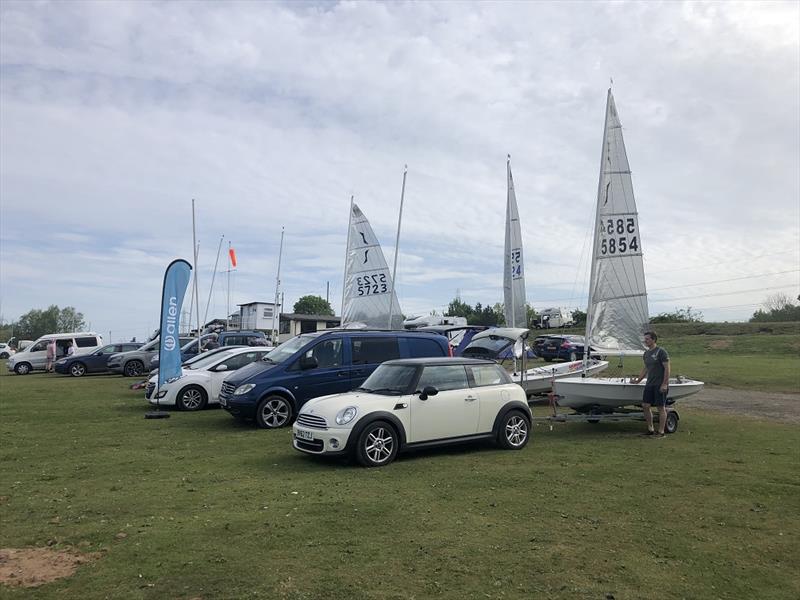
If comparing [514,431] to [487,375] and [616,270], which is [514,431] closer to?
[487,375]

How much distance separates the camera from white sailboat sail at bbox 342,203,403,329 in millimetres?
26578

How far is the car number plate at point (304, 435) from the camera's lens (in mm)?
8469

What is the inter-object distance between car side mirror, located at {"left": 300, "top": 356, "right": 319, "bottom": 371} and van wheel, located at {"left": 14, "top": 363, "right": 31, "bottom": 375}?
24.5 metres

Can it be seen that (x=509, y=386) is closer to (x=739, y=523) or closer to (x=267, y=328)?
(x=739, y=523)

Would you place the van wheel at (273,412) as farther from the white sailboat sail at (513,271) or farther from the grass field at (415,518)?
the white sailboat sail at (513,271)

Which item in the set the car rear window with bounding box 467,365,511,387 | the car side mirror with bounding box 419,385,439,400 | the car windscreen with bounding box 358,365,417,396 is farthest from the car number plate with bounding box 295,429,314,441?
the car rear window with bounding box 467,365,511,387

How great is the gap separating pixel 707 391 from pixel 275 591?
17476 millimetres

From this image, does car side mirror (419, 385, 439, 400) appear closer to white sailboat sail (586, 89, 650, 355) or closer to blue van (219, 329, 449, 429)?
blue van (219, 329, 449, 429)

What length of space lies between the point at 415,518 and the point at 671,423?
289 inches

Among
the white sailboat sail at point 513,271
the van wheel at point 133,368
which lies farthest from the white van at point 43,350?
the white sailboat sail at point 513,271

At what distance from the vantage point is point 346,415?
834 cm

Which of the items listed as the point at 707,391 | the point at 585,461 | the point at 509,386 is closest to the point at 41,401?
the point at 509,386

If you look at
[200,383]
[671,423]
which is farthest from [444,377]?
[200,383]

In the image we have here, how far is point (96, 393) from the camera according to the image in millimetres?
18562
